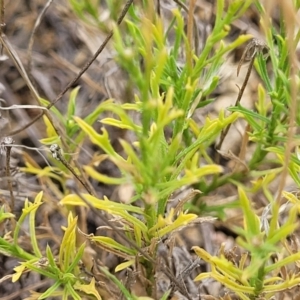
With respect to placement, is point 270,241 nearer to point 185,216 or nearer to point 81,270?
point 185,216

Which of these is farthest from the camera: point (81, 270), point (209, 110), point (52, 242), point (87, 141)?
point (209, 110)

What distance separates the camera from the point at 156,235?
90 cm

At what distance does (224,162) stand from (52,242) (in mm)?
588

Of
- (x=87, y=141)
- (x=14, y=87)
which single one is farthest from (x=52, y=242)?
(x=14, y=87)

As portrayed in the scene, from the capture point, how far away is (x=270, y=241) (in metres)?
0.72

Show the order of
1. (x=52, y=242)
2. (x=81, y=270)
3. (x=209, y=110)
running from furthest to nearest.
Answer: (x=209, y=110), (x=52, y=242), (x=81, y=270)

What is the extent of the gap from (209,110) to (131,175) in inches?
44.7

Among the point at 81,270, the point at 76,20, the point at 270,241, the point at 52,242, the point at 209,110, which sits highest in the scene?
the point at 76,20

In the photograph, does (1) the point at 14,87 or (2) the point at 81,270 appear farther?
(1) the point at 14,87

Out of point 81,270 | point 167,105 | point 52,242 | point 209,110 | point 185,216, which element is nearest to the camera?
point 167,105

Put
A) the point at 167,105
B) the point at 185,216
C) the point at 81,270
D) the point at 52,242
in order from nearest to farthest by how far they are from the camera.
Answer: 1. the point at 167,105
2. the point at 185,216
3. the point at 81,270
4. the point at 52,242

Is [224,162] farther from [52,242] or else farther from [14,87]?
[14,87]

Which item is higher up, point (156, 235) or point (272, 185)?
point (156, 235)

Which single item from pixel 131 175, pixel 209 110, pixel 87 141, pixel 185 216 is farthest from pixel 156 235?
pixel 209 110
